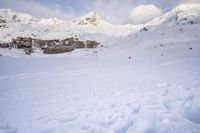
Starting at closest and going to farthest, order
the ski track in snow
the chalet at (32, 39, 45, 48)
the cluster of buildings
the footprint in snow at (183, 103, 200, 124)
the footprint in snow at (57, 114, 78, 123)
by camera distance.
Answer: the ski track in snow → the footprint in snow at (183, 103, 200, 124) → the footprint in snow at (57, 114, 78, 123) → the cluster of buildings → the chalet at (32, 39, 45, 48)

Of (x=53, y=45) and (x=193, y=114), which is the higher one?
(x=53, y=45)

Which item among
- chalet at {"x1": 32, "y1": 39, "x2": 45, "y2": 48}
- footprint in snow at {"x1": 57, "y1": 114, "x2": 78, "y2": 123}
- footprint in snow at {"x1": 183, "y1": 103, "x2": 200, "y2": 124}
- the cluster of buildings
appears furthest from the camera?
chalet at {"x1": 32, "y1": 39, "x2": 45, "y2": 48}

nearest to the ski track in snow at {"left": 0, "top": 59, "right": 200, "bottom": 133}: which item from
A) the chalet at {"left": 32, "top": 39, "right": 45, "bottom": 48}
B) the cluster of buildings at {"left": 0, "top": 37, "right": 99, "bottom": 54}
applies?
the cluster of buildings at {"left": 0, "top": 37, "right": 99, "bottom": 54}

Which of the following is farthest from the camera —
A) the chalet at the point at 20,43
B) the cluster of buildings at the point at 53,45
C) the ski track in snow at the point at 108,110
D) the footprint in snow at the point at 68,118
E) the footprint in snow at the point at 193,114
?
the chalet at the point at 20,43

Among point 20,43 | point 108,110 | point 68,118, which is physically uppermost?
point 20,43

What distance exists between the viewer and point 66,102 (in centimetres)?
670

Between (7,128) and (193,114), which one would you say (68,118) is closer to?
(7,128)

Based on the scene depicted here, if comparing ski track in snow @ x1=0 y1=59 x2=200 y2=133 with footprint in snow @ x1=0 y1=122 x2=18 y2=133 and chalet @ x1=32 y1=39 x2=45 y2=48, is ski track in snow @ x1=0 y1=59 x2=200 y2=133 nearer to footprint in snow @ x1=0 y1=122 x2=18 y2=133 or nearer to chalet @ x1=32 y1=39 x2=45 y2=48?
footprint in snow @ x1=0 y1=122 x2=18 y2=133

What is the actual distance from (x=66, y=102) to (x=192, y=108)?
12.0 ft

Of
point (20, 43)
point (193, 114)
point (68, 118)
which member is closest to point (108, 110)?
point (68, 118)

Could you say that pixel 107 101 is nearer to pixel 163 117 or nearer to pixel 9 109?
pixel 163 117

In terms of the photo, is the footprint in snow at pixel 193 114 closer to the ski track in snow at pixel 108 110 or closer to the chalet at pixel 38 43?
the ski track in snow at pixel 108 110

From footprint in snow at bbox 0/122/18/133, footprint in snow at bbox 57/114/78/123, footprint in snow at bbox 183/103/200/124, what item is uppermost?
footprint in snow at bbox 183/103/200/124

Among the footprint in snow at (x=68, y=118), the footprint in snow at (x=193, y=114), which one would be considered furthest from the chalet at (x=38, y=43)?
the footprint in snow at (x=193, y=114)
